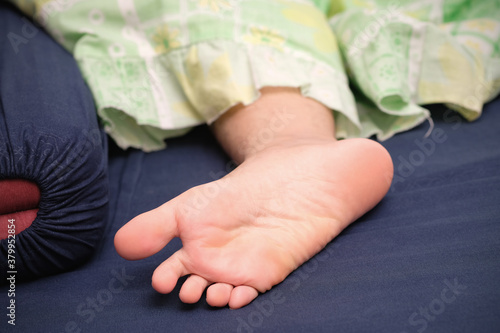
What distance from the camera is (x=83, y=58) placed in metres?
0.83

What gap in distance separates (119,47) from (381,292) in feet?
2.12

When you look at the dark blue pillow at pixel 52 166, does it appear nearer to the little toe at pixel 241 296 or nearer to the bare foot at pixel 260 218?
the bare foot at pixel 260 218

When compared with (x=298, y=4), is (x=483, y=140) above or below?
below

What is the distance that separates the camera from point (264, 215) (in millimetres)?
583

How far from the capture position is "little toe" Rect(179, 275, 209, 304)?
51cm

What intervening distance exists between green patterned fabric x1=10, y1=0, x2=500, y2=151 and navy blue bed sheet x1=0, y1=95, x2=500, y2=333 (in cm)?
16

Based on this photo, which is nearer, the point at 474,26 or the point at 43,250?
the point at 43,250

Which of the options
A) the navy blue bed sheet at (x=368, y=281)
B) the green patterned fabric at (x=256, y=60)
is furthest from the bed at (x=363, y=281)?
the green patterned fabric at (x=256, y=60)

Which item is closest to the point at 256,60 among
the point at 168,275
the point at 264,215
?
the point at 264,215

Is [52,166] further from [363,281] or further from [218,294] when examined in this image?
[363,281]

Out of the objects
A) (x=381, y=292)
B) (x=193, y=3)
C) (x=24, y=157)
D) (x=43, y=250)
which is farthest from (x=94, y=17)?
(x=381, y=292)

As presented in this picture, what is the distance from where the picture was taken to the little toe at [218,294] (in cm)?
51

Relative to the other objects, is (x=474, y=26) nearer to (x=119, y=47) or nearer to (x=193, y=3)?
(x=193, y=3)

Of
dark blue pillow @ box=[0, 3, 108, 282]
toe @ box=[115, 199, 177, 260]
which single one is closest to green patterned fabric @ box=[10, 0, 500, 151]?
dark blue pillow @ box=[0, 3, 108, 282]
